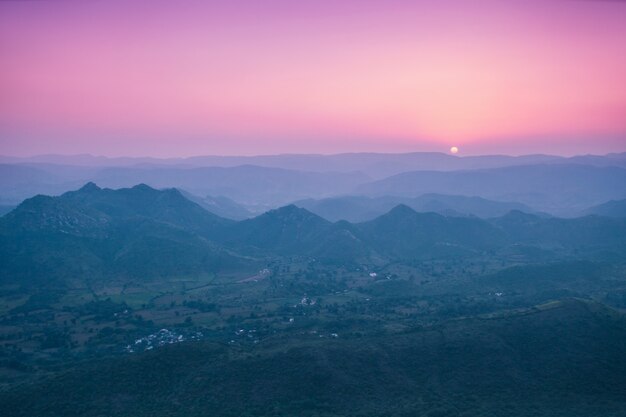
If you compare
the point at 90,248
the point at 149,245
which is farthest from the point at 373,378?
the point at 90,248

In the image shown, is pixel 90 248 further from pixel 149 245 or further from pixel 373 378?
pixel 373 378

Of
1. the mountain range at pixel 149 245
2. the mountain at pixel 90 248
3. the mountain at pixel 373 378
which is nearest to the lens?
the mountain at pixel 373 378

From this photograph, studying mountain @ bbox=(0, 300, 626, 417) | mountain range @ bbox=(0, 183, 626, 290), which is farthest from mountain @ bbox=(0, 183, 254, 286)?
mountain @ bbox=(0, 300, 626, 417)

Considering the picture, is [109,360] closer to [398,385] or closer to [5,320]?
[398,385]

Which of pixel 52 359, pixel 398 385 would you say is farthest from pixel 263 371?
pixel 52 359

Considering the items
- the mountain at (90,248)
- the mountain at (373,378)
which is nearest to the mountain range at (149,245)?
the mountain at (90,248)

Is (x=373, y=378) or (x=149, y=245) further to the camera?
(x=149, y=245)

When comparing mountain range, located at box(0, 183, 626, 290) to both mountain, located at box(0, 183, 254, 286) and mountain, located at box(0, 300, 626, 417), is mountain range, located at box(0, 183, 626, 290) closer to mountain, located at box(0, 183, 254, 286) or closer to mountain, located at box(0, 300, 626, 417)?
mountain, located at box(0, 183, 254, 286)

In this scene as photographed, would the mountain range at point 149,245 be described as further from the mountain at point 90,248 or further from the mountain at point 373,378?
the mountain at point 373,378

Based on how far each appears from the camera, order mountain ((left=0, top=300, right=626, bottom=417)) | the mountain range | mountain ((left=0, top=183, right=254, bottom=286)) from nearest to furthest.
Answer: mountain ((left=0, top=300, right=626, bottom=417))
mountain ((left=0, top=183, right=254, bottom=286))
the mountain range
